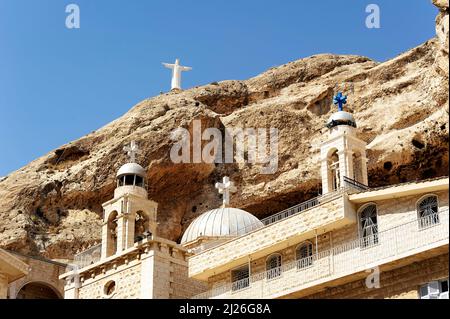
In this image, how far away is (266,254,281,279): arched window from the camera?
1286 inches

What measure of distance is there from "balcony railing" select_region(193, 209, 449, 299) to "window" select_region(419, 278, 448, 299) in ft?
3.54

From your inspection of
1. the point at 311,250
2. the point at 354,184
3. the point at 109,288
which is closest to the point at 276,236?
the point at 311,250

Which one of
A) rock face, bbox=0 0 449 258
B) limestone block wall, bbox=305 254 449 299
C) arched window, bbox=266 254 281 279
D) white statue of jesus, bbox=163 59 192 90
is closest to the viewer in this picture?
limestone block wall, bbox=305 254 449 299

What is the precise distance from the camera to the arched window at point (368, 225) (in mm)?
30312

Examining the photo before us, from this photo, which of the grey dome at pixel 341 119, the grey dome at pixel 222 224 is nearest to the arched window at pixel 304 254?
the grey dome at pixel 341 119

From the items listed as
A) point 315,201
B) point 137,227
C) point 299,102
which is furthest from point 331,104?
point 315,201

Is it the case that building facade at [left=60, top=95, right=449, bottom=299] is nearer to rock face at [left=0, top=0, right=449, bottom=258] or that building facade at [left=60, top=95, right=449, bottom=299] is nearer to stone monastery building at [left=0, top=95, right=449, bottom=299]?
stone monastery building at [left=0, top=95, right=449, bottom=299]

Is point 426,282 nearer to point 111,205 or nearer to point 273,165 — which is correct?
point 111,205

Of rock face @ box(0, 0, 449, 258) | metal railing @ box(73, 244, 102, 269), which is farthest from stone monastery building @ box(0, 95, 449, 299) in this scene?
rock face @ box(0, 0, 449, 258)

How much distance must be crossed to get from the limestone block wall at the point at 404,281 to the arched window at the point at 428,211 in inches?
49.9

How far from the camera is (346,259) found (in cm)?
3061

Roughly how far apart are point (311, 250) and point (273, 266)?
67.3 inches

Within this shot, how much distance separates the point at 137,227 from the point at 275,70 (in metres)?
21.7

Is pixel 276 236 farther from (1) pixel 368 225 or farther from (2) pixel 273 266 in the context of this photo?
(1) pixel 368 225
